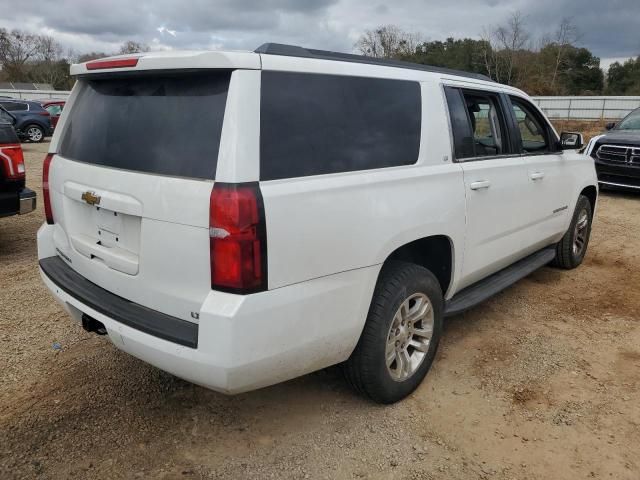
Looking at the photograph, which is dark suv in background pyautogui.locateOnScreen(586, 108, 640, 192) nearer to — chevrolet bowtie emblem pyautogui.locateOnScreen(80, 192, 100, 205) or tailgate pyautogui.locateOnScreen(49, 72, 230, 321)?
tailgate pyautogui.locateOnScreen(49, 72, 230, 321)

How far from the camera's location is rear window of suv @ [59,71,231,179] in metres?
2.14

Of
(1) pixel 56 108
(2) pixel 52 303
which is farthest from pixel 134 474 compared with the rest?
(1) pixel 56 108

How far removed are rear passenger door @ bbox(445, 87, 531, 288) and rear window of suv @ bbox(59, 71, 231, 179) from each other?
5.64 feet

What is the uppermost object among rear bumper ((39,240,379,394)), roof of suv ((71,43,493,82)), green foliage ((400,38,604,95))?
green foliage ((400,38,604,95))

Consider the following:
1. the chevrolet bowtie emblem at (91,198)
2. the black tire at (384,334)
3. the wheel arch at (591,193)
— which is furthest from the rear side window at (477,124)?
the chevrolet bowtie emblem at (91,198)

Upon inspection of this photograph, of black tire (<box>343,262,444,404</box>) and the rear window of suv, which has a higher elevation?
the rear window of suv

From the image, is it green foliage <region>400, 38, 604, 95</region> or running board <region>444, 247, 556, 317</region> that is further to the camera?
green foliage <region>400, 38, 604, 95</region>

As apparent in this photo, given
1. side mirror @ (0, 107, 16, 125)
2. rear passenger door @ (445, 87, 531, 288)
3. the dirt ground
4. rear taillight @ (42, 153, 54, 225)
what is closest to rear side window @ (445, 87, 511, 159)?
rear passenger door @ (445, 87, 531, 288)

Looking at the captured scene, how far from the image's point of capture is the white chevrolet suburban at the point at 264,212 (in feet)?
6.88

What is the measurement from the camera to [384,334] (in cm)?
272

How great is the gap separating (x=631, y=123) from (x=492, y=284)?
8.79 meters

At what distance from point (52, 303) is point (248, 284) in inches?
121

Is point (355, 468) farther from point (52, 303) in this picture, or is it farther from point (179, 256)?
point (52, 303)

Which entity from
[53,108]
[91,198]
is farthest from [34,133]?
[91,198]
